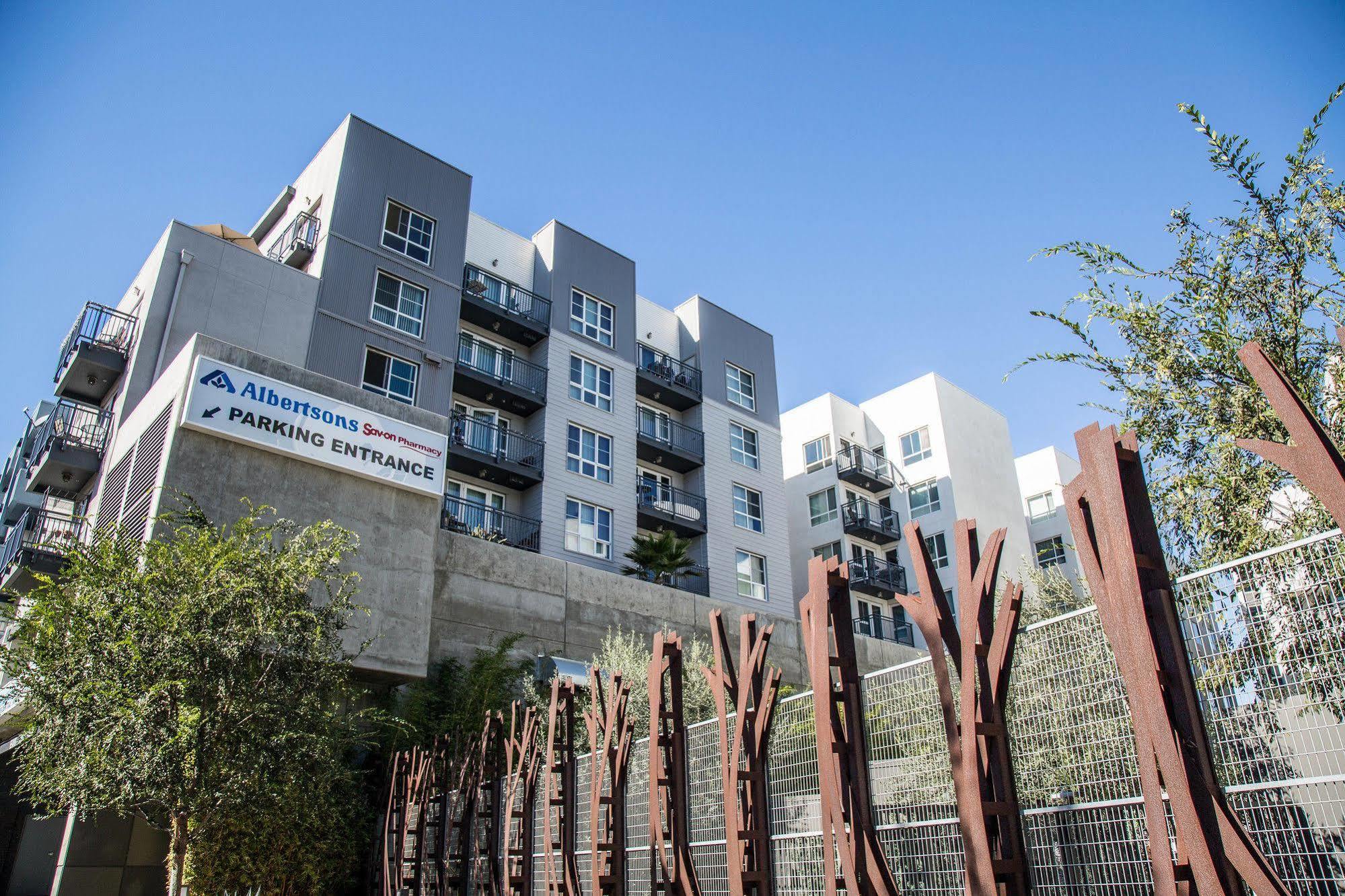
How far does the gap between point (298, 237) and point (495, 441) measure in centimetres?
793

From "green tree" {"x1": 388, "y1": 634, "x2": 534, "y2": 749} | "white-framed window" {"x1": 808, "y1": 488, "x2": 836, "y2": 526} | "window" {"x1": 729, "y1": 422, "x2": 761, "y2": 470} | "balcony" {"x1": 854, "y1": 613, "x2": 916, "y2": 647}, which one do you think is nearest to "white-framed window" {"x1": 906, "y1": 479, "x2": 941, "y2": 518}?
"white-framed window" {"x1": 808, "y1": 488, "x2": 836, "y2": 526}

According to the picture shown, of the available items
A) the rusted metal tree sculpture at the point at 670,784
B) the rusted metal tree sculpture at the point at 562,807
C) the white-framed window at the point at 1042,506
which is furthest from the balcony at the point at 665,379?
the rusted metal tree sculpture at the point at 670,784

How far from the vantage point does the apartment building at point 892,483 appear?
37.7 metres

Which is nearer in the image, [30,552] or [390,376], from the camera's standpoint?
[30,552]

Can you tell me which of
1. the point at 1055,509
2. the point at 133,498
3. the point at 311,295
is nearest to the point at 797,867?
the point at 133,498

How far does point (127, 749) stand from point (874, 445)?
35.6m

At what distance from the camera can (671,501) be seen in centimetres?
3145

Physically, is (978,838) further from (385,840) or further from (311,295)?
(311,295)

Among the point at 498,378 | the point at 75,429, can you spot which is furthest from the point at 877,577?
the point at 75,429

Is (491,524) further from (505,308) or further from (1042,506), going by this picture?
(1042,506)

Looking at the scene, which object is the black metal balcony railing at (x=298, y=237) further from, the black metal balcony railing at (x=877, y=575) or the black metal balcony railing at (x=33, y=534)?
the black metal balcony railing at (x=877, y=575)

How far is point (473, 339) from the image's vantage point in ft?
94.3

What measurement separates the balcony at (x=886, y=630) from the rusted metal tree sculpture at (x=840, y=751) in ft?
103

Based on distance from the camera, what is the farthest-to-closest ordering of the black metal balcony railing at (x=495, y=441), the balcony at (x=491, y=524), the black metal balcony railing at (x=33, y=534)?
the black metal balcony railing at (x=495, y=441) < the balcony at (x=491, y=524) < the black metal balcony railing at (x=33, y=534)
